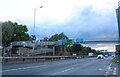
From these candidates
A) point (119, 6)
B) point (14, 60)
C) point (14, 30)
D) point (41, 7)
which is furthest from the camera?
point (14, 30)

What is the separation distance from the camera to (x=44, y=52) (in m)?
110

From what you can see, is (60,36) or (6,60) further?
(60,36)

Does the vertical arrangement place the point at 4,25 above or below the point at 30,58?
above

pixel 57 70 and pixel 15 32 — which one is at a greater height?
pixel 15 32

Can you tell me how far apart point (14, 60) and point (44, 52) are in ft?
185

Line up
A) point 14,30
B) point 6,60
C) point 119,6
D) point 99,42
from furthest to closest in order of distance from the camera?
point 99,42, point 14,30, point 6,60, point 119,6

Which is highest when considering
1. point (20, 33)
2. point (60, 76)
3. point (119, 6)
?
point (20, 33)

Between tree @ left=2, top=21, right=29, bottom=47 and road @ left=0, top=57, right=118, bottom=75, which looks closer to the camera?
road @ left=0, top=57, right=118, bottom=75

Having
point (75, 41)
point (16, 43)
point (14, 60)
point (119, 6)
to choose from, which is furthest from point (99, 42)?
point (119, 6)

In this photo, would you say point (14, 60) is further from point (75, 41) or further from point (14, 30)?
point (75, 41)

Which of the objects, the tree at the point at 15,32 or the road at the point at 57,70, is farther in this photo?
the tree at the point at 15,32

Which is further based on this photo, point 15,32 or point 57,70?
point 15,32

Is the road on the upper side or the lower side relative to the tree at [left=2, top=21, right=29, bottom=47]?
lower

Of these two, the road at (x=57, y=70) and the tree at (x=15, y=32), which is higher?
the tree at (x=15, y=32)
